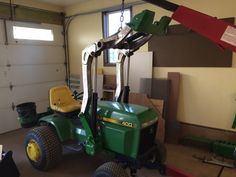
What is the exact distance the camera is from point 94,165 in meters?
2.95

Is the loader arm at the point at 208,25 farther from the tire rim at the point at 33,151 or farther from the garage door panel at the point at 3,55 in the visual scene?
the garage door panel at the point at 3,55

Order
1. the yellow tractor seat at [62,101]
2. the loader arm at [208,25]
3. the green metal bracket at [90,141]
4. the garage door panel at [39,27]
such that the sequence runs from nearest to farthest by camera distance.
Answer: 1. the loader arm at [208,25]
2. the green metal bracket at [90,141]
3. the yellow tractor seat at [62,101]
4. the garage door panel at [39,27]

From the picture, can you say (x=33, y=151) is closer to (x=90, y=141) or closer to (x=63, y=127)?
(x=63, y=127)

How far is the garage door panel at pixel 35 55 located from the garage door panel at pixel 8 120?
39.0 inches

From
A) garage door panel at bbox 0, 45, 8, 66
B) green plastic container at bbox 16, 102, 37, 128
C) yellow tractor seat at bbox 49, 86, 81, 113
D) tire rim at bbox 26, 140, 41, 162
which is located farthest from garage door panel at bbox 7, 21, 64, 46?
tire rim at bbox 26, 140, 41, 162

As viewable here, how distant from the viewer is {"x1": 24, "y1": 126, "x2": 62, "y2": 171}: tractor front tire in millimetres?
2707

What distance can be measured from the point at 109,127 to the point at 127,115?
280 mm

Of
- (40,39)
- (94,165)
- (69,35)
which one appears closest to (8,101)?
(40,39)

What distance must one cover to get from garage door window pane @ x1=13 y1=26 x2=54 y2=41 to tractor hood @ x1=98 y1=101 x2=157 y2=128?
2881 millimetres

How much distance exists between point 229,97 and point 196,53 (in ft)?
2.74

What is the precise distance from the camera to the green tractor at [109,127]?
2.11 metres

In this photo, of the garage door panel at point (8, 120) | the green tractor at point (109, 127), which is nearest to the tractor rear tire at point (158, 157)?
the green tractor at point (109, 127)

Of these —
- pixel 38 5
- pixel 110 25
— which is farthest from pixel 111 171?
pixel 38 5

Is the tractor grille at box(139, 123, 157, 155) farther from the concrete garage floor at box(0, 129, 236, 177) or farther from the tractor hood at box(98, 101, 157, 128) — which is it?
the concrete garage floor at box(0, 129, 236, 177)
